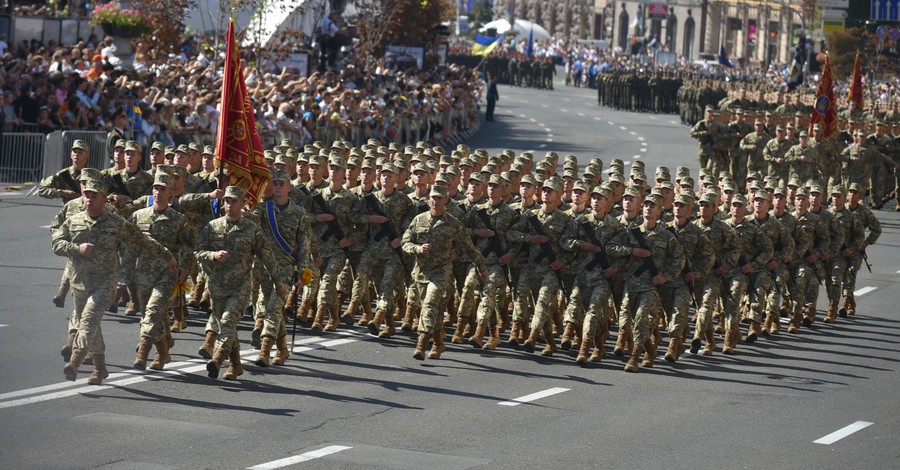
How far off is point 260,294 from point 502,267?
2.79 meters

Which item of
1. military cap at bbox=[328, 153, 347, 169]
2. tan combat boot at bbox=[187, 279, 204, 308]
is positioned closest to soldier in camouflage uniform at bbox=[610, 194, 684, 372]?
military cap at bbox=[328, 153, 347, 169]

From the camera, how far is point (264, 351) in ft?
48.0

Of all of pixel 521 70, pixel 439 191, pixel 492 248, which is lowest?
pixel 492 248

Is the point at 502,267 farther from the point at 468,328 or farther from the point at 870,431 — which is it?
the point at 870,431

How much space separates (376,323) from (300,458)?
5.58m

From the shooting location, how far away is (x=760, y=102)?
41.4 m

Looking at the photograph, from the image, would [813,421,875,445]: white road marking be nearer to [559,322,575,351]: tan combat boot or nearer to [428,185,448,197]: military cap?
[559,322,575,351]: tan combat boot

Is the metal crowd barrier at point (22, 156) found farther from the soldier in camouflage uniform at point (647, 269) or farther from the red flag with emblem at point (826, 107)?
the soldier in camouflage uniform at point (647, 269)

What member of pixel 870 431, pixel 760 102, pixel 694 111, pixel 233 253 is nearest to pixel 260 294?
pixel 233 253

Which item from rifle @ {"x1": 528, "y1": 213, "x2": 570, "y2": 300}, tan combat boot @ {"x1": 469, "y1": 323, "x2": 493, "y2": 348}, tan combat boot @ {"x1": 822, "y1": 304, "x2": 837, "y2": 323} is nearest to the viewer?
rifle @ {"x1": 528, "y1": 213, "x2": 570, "y2": 300}

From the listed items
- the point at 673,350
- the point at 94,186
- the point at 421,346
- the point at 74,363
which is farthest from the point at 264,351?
the point at 673,350

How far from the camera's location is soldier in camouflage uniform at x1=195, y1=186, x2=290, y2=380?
1383cm

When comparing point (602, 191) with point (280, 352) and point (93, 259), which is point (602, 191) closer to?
point (280, 352)

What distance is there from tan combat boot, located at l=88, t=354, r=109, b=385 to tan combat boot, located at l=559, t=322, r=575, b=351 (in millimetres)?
4762
